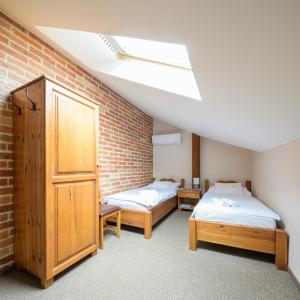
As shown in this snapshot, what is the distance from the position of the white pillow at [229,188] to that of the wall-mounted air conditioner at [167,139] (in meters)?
1.47

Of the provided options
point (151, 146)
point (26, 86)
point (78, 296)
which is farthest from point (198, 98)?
point (151, 146)

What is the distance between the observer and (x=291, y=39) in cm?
63

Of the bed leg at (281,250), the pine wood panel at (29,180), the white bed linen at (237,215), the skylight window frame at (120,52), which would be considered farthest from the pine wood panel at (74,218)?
the bed leg at (281,250)

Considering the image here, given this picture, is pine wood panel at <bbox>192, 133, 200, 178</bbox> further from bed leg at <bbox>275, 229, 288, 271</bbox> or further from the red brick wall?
bed leg at <bbox>275, 229, 288, 271</bbox>

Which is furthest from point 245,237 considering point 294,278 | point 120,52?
point 120,52

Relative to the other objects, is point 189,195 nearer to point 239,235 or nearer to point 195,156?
point 195,156

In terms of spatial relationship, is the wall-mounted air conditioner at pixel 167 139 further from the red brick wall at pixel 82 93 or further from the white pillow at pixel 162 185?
the white pillow at pixel 162 185

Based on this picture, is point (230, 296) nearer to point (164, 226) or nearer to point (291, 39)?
point (164, 226)

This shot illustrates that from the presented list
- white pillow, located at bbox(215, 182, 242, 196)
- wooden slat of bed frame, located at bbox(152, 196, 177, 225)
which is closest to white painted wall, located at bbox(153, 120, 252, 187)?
white pillow, located at bbox(215, 182, 242, 196)

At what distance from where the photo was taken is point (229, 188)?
346cm

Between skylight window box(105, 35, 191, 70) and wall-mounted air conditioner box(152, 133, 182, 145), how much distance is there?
101 inches

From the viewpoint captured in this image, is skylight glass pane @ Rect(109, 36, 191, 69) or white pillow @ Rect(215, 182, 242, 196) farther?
white pillow @ Rect(215, 182, 242, 196)

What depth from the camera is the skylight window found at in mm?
1671

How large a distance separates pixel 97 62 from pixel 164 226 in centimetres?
280
